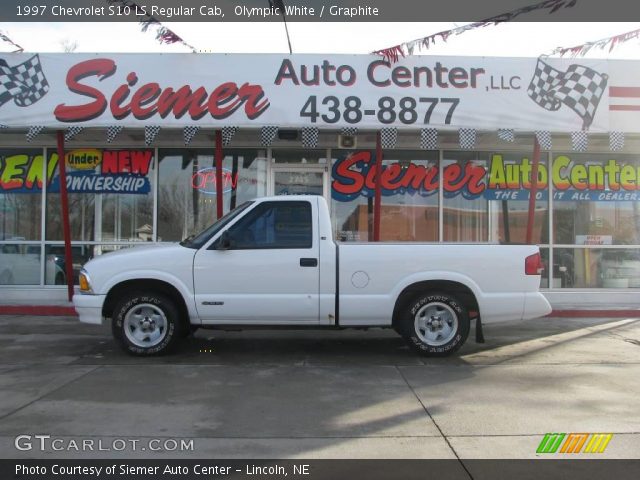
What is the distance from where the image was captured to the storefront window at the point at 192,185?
41.1 ft

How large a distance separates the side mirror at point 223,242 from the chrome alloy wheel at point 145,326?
1.13 meters

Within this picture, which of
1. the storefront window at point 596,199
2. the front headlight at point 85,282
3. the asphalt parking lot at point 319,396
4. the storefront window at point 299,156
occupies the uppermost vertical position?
the storefront window at point 299,156

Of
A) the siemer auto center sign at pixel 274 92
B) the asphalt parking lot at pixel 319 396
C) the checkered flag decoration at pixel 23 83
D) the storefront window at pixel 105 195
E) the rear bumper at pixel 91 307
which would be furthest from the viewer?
the storefront window at pixel 105 195

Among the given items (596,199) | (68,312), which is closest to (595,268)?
(596,199)

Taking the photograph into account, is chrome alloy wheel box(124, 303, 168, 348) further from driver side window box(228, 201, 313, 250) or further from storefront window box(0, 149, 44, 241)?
storefront window box(0, 149, 44, 241)

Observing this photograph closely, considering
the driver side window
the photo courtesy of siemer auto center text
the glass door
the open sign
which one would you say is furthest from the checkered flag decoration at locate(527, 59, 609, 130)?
the open sign

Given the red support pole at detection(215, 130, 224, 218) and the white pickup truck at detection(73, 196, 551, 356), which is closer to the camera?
the white pickup truck at detection(73, 196, 551, 356)

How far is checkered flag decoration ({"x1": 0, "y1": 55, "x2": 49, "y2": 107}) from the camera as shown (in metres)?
10.1

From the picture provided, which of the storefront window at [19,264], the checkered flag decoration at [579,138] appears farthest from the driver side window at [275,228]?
the storefront window at [19,264]

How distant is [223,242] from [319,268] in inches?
47.8

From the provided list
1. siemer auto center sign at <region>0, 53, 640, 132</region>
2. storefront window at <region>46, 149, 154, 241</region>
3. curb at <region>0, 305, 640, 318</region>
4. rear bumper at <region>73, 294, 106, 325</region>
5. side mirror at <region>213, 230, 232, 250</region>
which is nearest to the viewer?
side mirror at <region>213, 230, 232, 250</region>

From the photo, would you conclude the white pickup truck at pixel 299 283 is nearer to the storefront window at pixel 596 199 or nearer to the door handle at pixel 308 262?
the door handle at pixel 308 262

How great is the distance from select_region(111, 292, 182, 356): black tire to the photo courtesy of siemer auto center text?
30mm

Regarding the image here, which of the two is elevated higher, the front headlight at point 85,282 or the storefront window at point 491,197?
the storefront window at point 491,197
